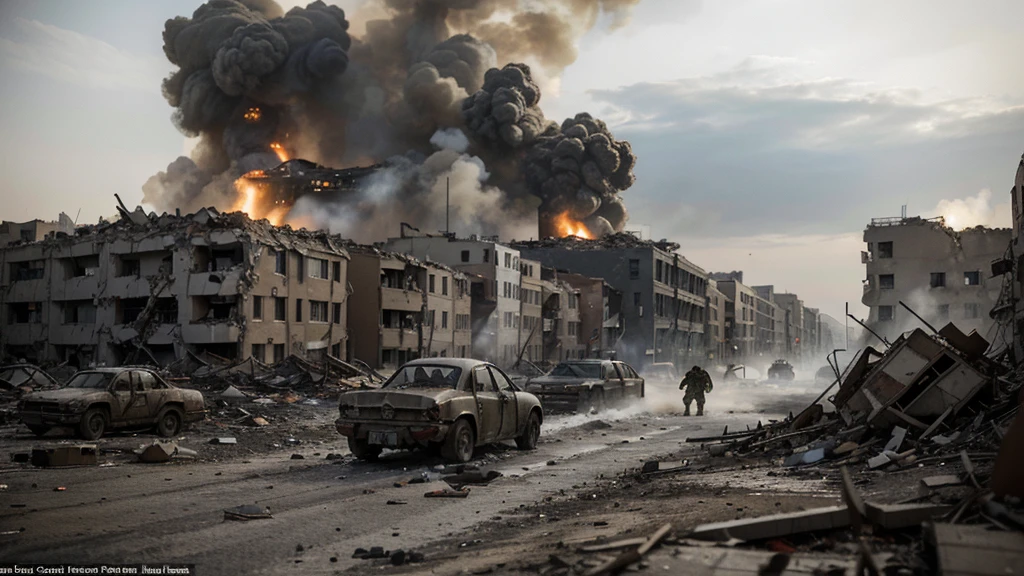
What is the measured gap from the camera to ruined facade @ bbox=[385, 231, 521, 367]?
230ft

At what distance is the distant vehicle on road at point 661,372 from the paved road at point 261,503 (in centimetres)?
4128

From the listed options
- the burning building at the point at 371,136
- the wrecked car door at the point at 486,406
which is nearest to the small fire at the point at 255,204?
the burning building at the point at 371,136

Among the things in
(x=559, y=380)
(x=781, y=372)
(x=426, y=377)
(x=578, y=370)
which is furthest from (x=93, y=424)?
(x=781, y=372)

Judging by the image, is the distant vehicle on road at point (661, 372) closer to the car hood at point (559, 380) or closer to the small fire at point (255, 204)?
the car hood at point (559, 380)

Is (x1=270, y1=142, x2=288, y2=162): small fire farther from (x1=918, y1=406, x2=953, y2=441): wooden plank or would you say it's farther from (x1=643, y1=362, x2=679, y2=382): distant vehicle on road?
(x1=918, y1=406, x2=953, y2=441): wooden plank

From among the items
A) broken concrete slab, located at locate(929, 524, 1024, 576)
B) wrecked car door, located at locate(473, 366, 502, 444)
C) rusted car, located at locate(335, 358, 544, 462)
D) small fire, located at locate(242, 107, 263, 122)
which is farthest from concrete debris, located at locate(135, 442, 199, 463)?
small fire, located at locate(242, 107, 263, 122)

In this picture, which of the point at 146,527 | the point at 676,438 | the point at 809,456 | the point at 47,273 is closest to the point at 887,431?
the point at 809,456

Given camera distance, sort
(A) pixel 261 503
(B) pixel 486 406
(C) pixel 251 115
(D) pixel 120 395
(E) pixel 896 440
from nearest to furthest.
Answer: (A) pixel 261 503 → (E) pixel 896 440 → (B) pixel 486 406 → (D) pixel 120 395 → (C) pixel 251 115

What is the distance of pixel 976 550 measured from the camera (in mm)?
5621

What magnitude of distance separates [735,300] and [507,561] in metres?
141

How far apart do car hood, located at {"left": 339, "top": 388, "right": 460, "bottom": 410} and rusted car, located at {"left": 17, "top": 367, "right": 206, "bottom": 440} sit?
260 inches

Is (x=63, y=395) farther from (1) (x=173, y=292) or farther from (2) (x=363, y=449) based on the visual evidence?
(1) (x=173, y=292)

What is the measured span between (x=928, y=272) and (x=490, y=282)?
3386 cm

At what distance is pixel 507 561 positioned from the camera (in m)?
6.87
